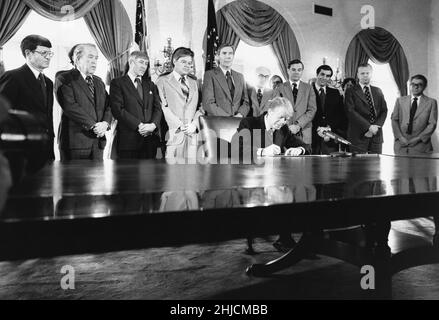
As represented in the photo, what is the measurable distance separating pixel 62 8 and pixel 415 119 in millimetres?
5188

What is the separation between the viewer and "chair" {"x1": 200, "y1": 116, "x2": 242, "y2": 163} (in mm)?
2598

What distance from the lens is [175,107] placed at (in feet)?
15.4

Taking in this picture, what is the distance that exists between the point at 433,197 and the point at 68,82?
4032mm

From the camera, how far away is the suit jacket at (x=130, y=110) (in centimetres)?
403

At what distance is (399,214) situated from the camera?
0.69 meters

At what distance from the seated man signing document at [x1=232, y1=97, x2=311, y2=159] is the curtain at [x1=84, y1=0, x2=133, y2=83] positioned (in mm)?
2497

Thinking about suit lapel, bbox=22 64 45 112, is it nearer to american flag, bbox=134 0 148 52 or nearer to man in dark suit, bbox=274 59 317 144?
american flag, bbox=134 0 148 52

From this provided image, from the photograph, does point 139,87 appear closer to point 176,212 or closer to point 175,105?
point 175,105

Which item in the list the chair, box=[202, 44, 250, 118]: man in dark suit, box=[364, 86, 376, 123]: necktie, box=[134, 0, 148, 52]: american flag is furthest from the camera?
box=[364, 86, 376, 123]: necktie

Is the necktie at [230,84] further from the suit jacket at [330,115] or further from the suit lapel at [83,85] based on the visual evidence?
the suit lapel at [83,85]

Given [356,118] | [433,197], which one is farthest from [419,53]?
[433,197]

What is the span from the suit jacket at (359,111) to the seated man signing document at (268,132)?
2418 mm

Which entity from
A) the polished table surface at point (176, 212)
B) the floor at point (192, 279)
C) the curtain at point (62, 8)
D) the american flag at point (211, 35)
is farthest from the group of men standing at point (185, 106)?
the polished table surface at point (176, 212)

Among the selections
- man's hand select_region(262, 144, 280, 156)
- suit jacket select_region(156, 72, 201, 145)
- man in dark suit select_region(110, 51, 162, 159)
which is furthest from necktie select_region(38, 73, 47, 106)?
man's hand select_region(262, 144, 280, 156)
